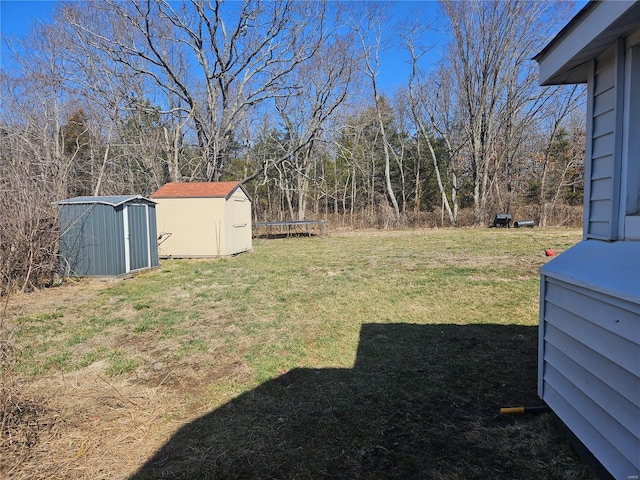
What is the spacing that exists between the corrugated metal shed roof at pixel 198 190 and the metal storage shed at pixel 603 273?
10025 millimetres

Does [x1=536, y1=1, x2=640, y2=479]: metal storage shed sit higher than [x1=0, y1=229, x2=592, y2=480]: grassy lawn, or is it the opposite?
[x1=536, y1=1, x2=640, y2=479]: metal storage shed

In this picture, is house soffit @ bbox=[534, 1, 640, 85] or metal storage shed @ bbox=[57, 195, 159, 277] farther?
metal storage shed @ bbox=[57, 195, 159, 277]

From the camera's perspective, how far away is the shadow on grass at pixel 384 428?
2.13m

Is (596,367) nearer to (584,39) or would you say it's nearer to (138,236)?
(584,39)

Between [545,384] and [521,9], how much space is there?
23588 mm

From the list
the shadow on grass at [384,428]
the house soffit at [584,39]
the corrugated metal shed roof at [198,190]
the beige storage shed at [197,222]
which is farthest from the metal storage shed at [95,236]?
the house soffit at [584,39]

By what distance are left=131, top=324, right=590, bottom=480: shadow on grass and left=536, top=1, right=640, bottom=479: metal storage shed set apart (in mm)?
384

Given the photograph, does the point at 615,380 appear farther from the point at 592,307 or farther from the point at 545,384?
the point at 545,384

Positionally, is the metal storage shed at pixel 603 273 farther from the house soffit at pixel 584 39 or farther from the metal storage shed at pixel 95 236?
the metal storage shed at pixel 95 236

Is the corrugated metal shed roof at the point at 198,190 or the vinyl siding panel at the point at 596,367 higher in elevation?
the corrugated metal shed roof at the point at 198,190

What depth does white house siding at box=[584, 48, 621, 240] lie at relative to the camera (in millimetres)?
2037

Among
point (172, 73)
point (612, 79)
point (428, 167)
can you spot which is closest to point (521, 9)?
point (428, 167)

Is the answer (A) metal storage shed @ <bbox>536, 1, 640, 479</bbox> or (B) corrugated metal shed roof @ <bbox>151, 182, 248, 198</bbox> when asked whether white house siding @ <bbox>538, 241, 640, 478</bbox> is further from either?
(B) corrugated metal shed roof @ <bbox>151, 182, 248, 198</bbox>

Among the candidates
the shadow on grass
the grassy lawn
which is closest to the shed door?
the grassy lawn
